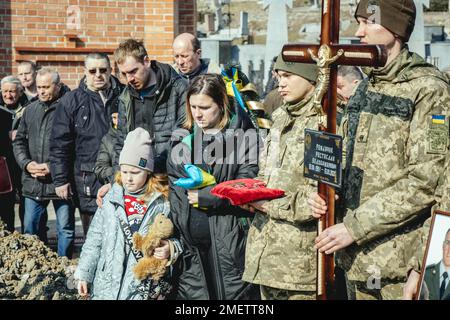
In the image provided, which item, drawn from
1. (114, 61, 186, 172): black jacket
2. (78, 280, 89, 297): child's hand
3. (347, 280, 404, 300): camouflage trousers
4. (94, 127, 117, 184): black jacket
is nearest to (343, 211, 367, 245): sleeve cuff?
(347, 280, 404, 300): camouflage trousers

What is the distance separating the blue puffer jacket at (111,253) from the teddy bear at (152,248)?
0.09m

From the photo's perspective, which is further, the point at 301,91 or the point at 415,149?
the point at 301,91

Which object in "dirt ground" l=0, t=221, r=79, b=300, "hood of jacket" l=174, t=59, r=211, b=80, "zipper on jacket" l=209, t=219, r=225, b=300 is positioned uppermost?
"hood of jacket" l=174, t=59, r=211, b=80

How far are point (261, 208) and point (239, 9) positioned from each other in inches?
1692

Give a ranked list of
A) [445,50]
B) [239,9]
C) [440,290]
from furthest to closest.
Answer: [239,9] → [445,50] → [440,290]

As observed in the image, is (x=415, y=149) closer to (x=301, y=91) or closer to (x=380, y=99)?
(x=380, y=99)

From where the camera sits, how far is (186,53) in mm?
7383

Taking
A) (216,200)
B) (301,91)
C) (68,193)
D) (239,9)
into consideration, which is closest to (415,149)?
(301,91)

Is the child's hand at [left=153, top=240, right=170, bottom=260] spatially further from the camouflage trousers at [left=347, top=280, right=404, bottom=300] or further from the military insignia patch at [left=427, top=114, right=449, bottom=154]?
the military insignia patch at [left=427, top=114, right=449, bottom=154]

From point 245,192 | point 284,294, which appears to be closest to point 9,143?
point 245,192

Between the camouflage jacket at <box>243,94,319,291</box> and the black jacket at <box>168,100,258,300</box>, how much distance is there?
0.56 metres

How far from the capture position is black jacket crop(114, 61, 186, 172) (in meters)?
6.20
